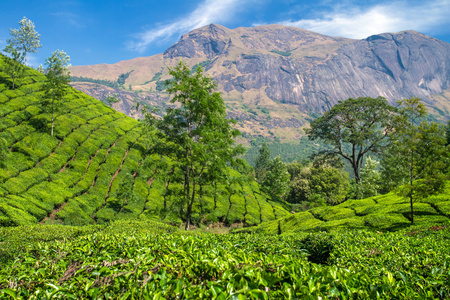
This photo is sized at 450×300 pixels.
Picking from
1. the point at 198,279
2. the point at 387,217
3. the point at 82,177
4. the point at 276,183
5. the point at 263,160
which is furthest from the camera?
the point at 263,160

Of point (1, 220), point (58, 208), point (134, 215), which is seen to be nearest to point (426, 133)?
point (134, 215)

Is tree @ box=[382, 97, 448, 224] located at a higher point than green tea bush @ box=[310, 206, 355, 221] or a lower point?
higher

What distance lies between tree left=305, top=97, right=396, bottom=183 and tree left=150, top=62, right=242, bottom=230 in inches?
929

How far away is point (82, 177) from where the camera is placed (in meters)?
31.6

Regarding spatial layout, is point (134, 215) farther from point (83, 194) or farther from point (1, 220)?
point (1, 220)

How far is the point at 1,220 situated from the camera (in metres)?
19.1

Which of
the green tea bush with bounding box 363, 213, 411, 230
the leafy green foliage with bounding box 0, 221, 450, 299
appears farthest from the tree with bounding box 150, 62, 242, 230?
the leafy green foliage with bounding box 0, 221, 450, 299

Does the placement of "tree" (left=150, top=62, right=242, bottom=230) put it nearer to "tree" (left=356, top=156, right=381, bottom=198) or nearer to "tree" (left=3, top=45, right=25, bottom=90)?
"tree" (left=356, top=156, right=381, bottom=198)

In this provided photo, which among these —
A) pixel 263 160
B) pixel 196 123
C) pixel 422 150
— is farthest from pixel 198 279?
pixel 263 160

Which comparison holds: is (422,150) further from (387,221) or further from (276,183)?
(276,183)

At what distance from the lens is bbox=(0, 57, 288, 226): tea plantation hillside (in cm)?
2391

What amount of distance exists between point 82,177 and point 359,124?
1624 inches

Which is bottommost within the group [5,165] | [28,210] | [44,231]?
[28,210]

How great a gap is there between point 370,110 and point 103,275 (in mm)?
41064
